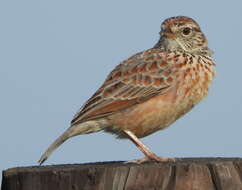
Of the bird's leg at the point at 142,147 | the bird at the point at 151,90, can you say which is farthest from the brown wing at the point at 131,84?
the bird's leg at the point at 142,147

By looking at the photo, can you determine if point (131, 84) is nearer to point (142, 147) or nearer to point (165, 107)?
point (165, 107)

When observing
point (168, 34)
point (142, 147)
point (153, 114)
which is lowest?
point (142, 147)

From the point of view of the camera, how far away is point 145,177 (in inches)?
311

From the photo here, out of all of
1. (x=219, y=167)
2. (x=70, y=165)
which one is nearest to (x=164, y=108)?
(x=70, y=165)

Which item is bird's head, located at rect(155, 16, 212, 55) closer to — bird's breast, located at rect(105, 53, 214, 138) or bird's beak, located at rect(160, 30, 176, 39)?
bird's beak, located at rect(160, 30, 176, 39)

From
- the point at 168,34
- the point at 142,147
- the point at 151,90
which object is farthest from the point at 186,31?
the point at 142,147

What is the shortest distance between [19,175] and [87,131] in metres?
3.93

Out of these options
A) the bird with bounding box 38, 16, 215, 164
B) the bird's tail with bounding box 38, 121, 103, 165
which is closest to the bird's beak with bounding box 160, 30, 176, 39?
the bird with bounding box 38, 16, 215, 164

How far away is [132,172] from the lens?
314 inches

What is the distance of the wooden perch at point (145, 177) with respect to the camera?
781 cm

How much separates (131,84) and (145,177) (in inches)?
202

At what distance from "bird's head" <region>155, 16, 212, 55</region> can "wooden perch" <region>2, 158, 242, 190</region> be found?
18.3 feet

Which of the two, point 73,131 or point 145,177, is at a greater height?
point 145,177

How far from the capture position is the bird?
12.2 meters
